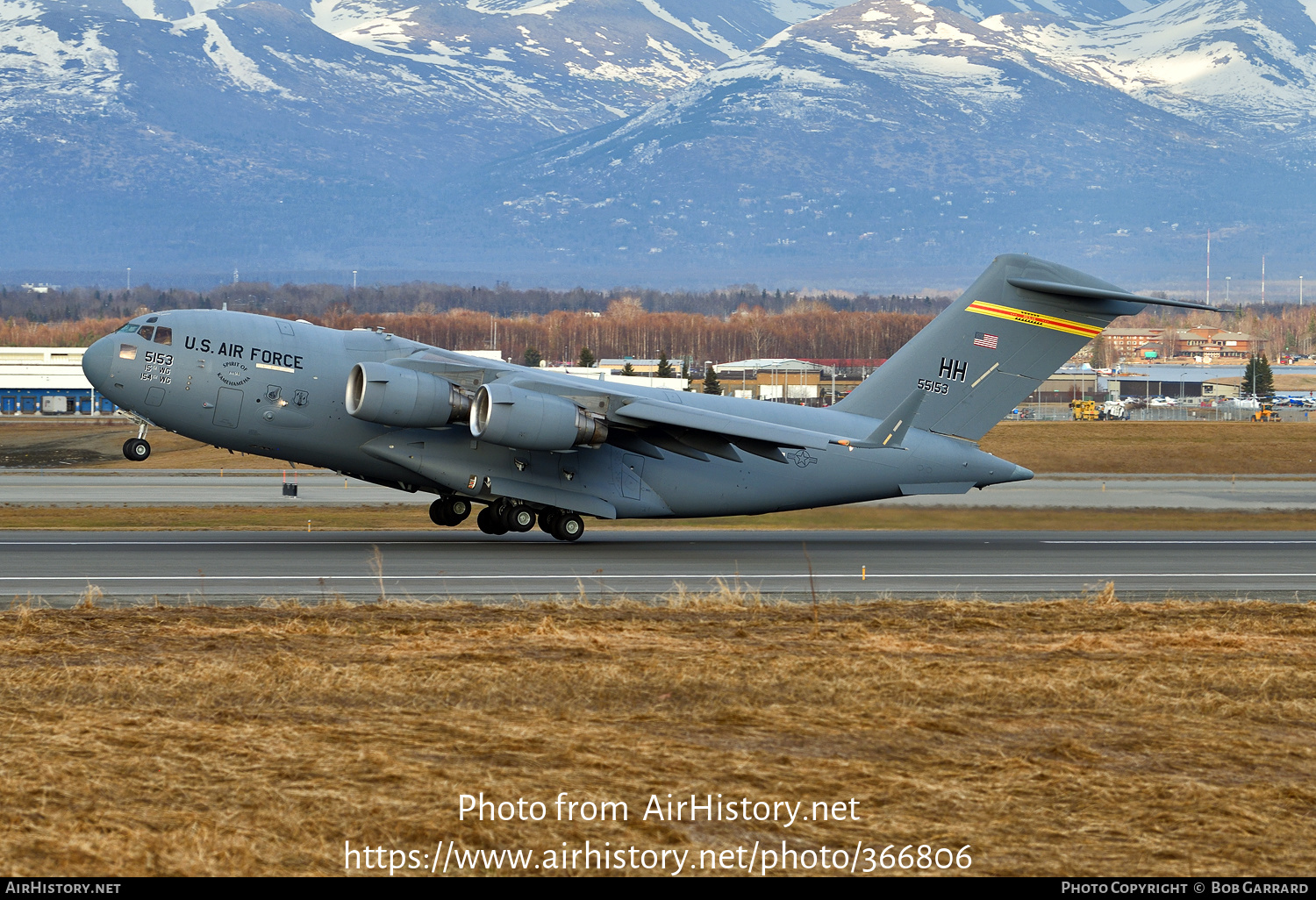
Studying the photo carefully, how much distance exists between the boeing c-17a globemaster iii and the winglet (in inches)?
1.9

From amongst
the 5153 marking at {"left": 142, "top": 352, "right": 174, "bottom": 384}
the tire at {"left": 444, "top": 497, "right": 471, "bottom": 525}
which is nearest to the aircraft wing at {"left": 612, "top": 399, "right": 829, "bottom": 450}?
the tire at {"left": 444, "top": 497, "right": 471, "bottom": 525}

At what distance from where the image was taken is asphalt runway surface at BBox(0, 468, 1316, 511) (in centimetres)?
3531

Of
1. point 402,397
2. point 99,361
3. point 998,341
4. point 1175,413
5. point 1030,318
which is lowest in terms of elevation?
point 1175,413

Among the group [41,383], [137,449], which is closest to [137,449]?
[137,449]

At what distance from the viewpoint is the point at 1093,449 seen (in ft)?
190

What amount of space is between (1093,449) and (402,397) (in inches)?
1640

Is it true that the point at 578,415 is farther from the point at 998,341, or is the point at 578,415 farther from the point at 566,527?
the point at 998,341

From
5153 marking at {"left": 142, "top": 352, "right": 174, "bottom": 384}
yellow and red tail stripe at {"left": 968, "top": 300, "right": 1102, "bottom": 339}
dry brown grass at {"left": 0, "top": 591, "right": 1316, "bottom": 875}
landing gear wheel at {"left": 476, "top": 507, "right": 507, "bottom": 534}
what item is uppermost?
yellow and red tail stripe at {"left": 968, "top": 300, "right": 1102, "bottom": 339}

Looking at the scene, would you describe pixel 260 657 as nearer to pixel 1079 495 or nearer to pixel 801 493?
pixel 801 493

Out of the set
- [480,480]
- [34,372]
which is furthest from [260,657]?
[34,372]

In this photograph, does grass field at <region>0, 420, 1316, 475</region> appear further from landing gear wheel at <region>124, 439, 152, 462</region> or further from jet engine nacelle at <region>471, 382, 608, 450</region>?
jet engine nacelle at <region>471, 382, 608, 450</region>

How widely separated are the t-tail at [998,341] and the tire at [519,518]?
711cm

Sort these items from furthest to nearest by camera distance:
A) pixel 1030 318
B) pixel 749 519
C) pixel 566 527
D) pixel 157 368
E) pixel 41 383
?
pixel 41 383, pixel 749 519, pixel 1030 318, pixel 566 527, pixel 157 368
